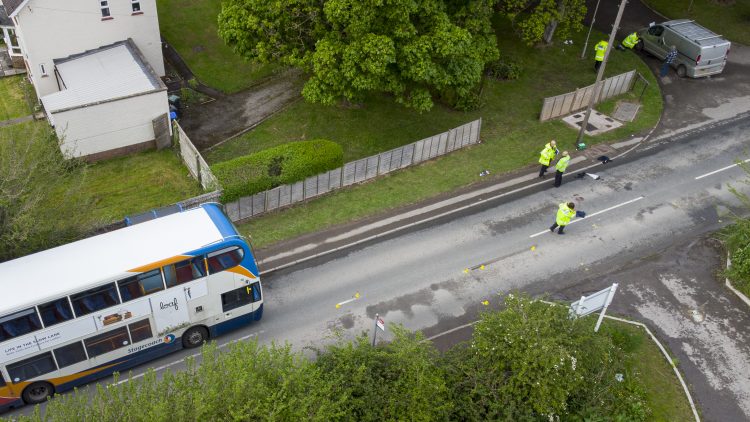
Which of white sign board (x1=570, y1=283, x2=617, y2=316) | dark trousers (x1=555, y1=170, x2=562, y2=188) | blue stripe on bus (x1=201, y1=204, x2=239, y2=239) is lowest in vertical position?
dark trousers (x1=555, y1=170, x2=562, y2=188)

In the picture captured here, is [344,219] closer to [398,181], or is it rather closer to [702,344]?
[398,181]

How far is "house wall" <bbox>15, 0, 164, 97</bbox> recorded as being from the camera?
2956 centimetres

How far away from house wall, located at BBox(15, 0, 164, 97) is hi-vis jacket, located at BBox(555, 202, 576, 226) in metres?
22.3

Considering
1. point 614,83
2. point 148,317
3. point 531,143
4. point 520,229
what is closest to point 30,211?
point 148,317

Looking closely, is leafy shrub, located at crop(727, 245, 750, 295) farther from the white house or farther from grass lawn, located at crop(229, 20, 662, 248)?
the white house

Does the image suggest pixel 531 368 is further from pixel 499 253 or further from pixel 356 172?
pixel 356 172

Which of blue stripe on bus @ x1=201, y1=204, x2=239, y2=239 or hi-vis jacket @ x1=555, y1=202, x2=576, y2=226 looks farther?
hi-vis jacket @ x1=555, y1=202, x2=576, y2=226

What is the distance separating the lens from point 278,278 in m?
23.0

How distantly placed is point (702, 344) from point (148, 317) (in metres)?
17.5

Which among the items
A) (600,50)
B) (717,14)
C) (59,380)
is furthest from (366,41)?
(717,14)

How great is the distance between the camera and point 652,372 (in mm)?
19797

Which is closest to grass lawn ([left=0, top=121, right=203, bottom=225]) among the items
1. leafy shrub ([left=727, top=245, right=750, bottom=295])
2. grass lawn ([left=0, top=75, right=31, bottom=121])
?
grass lawn ([left=0, top=75, right=31, bottom=121])

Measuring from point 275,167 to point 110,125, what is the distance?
8.22 metres

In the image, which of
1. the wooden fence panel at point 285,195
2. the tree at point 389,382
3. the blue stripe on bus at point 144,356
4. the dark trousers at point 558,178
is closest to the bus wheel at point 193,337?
the blue stripe on bus at point 144,356
